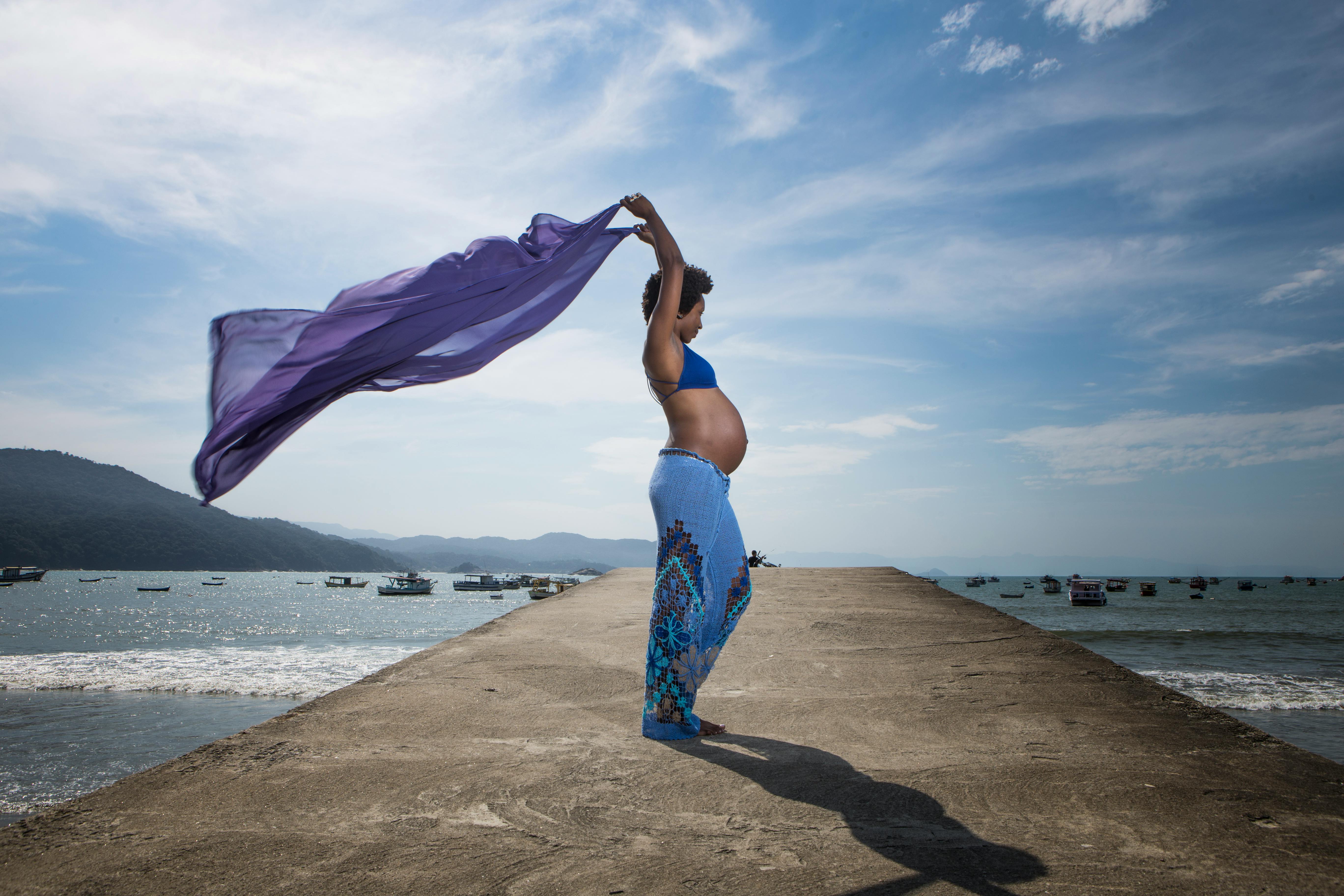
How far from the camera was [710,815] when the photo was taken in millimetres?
1870

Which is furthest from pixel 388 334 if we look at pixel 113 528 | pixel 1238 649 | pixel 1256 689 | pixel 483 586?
pixel 113 528

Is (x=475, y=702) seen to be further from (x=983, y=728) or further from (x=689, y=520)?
(x=983, y=728)

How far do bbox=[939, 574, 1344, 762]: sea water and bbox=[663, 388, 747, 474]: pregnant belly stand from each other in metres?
6.41

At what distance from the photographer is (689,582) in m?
2.86

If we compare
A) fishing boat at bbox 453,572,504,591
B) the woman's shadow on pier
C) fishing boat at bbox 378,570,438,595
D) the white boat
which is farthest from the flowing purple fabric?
fishing boat at bbox 453,572,504,591

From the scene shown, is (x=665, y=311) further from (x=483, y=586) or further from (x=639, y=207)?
(x=483, y=586)

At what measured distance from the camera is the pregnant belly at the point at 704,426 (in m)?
3.01

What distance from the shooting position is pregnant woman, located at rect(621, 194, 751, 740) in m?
2.75

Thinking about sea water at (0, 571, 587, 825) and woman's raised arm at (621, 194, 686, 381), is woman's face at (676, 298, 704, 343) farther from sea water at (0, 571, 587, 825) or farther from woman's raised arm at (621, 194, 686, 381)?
sea water at (0, 571, 587, 825)

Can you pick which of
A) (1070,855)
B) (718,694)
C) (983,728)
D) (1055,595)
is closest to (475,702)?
(718,694)

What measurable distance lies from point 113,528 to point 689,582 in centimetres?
19973

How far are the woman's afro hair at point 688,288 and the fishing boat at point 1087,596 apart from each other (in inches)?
2793

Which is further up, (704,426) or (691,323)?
(691,323)

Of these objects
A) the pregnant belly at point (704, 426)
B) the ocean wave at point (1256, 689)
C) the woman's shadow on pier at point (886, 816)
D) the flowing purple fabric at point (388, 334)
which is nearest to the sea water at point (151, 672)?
the flowing purple fabric at point (388, 334)
